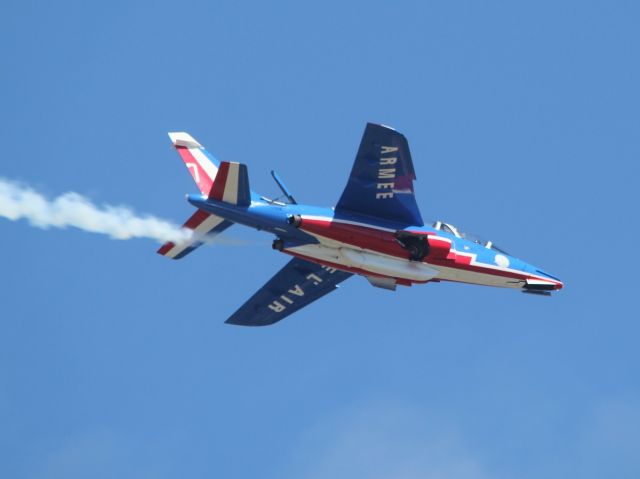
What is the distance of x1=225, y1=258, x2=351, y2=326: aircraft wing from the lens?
52500 millimetres

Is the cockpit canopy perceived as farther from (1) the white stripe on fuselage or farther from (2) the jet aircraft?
(1) the white stripe on fuselage

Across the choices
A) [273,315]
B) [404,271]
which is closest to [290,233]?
[404,271]

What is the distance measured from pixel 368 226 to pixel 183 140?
782 centimetres

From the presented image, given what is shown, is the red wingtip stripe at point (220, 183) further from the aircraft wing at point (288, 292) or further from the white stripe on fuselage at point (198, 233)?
the aircraft wing at point (288, 292)

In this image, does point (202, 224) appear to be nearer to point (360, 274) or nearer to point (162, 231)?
point (162, 231)

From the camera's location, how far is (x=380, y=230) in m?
46.4

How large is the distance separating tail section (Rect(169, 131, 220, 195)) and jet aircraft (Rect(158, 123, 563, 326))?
4cm

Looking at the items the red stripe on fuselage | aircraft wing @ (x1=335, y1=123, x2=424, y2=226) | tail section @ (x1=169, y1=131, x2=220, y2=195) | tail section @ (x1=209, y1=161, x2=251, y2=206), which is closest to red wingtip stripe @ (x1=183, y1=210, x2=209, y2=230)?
tail section @ (x1=169, y1=131, x2=220, y2=195)

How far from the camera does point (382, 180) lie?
44.8 meters

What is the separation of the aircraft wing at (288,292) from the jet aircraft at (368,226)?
1.37 m

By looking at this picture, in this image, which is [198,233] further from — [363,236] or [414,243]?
[414,243]

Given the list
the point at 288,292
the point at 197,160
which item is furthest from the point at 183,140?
the point at 288,292

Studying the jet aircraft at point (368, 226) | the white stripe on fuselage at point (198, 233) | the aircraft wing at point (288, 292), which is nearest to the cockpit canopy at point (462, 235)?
the jet aircraft at point (368, 226)

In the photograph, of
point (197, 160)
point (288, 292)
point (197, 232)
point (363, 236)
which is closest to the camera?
point (197, 232)
